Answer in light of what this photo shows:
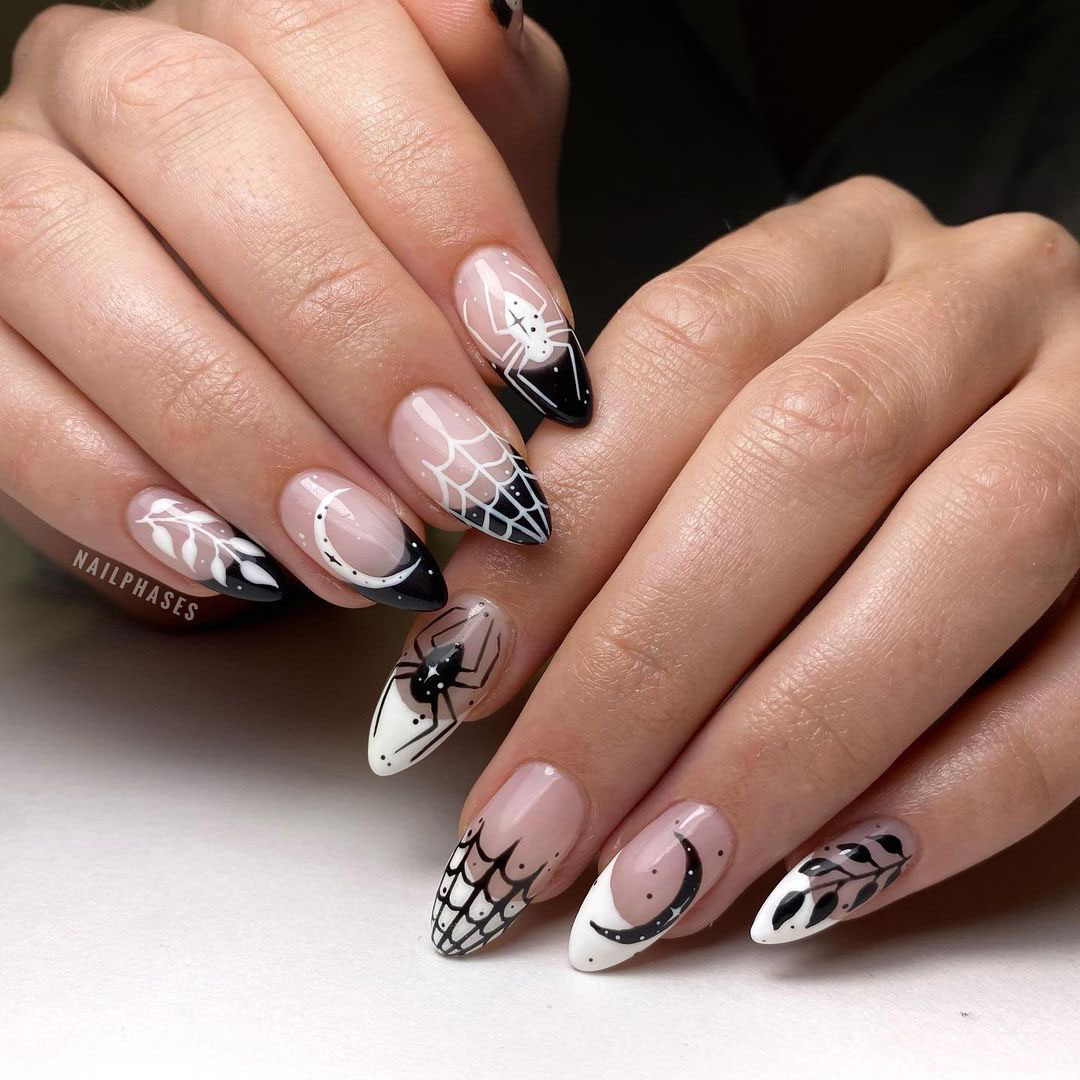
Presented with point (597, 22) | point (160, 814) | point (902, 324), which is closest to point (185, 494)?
point (160, 814)

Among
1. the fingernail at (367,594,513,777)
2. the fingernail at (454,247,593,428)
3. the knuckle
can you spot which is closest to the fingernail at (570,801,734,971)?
the fingernail at (367,594,513,777)

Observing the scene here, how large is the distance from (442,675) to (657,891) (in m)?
0.16

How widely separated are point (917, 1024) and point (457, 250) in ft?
1.54

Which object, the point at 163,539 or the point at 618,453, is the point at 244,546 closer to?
the point at 163,539

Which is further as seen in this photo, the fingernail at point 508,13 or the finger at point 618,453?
the fingernail at point 508,13

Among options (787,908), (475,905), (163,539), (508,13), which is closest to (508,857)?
(475,905)

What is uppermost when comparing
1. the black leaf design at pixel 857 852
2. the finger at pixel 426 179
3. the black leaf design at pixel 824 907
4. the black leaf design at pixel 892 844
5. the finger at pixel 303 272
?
the finger at pixel 426 179

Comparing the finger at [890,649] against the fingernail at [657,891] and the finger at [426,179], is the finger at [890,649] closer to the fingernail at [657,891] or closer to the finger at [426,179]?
the fingernail at [657,891]

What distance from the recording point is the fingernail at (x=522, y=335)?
603 mm

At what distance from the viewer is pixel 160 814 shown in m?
0.66

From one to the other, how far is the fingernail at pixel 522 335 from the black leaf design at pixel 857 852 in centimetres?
27

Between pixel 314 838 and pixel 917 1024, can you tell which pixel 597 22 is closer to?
pixel 314 838

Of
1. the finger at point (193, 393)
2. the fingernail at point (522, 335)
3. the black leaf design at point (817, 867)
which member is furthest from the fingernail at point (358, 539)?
the black leaf design at point (817, 867)

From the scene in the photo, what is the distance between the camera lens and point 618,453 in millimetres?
601
